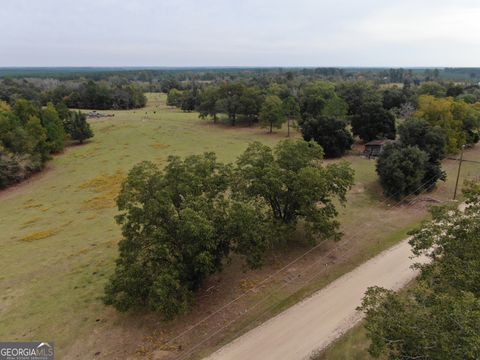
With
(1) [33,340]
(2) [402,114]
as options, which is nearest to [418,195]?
(1) [33,340]

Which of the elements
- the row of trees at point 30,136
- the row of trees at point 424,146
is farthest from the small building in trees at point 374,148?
the row of trees at point 30,136

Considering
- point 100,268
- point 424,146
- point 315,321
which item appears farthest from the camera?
point 424,146

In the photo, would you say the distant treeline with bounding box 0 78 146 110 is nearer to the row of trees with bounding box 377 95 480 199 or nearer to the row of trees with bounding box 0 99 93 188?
the row of trees with bounding box 0 99 93 188

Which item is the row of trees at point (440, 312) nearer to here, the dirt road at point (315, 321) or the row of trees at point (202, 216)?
the dirt road at point (315, 321)

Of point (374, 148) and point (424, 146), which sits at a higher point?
point (424, 146)

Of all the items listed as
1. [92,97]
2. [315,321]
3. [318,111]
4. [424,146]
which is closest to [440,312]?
[315,321]

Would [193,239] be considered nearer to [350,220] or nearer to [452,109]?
[350,220]

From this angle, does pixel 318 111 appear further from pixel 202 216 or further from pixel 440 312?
pixel 440 312

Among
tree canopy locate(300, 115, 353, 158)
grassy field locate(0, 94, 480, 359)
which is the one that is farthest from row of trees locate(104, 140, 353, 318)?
tree canopy locate(300, 115, 353, 158)
